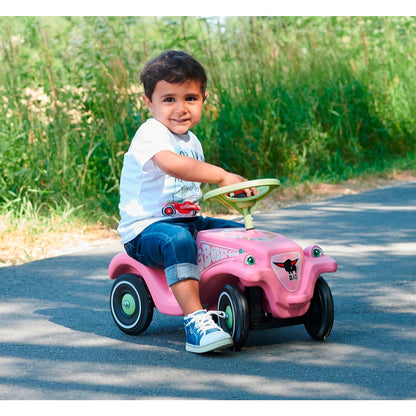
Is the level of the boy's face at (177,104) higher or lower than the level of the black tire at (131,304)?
higher

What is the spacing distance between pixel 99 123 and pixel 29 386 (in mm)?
4799

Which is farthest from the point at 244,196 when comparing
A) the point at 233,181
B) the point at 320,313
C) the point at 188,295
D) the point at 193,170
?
the point at 320,313

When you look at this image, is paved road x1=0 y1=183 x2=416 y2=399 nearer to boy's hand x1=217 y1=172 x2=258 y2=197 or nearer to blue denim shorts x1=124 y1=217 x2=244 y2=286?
blue denim shorts x1=124 y1=217 x2=244 y2=286

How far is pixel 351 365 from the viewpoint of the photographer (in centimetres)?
354

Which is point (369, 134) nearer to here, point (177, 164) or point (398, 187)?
point (398, 187)

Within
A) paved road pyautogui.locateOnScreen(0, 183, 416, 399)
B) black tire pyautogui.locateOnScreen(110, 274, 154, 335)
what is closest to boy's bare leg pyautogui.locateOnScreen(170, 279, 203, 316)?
paved road pyautogui.locateOnScreen(0, 183, 416, 399)

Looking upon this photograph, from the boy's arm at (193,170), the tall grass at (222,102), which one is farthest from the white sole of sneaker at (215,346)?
the tall grass at (222,102)

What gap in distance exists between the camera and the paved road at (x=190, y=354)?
329 centimetres

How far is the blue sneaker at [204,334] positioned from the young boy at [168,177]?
0.07 m

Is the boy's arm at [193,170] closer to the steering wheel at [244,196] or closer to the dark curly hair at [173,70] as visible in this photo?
the steering wheel at [244,196]

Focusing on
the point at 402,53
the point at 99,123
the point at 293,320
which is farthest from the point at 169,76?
the point at 402,53

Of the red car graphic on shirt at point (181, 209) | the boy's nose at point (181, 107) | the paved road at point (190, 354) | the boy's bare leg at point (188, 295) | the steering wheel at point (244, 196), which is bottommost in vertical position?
the paved road at point (190, 354)

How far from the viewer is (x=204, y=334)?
12.2 ft

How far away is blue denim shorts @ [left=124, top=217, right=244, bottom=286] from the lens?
384 centimetres
